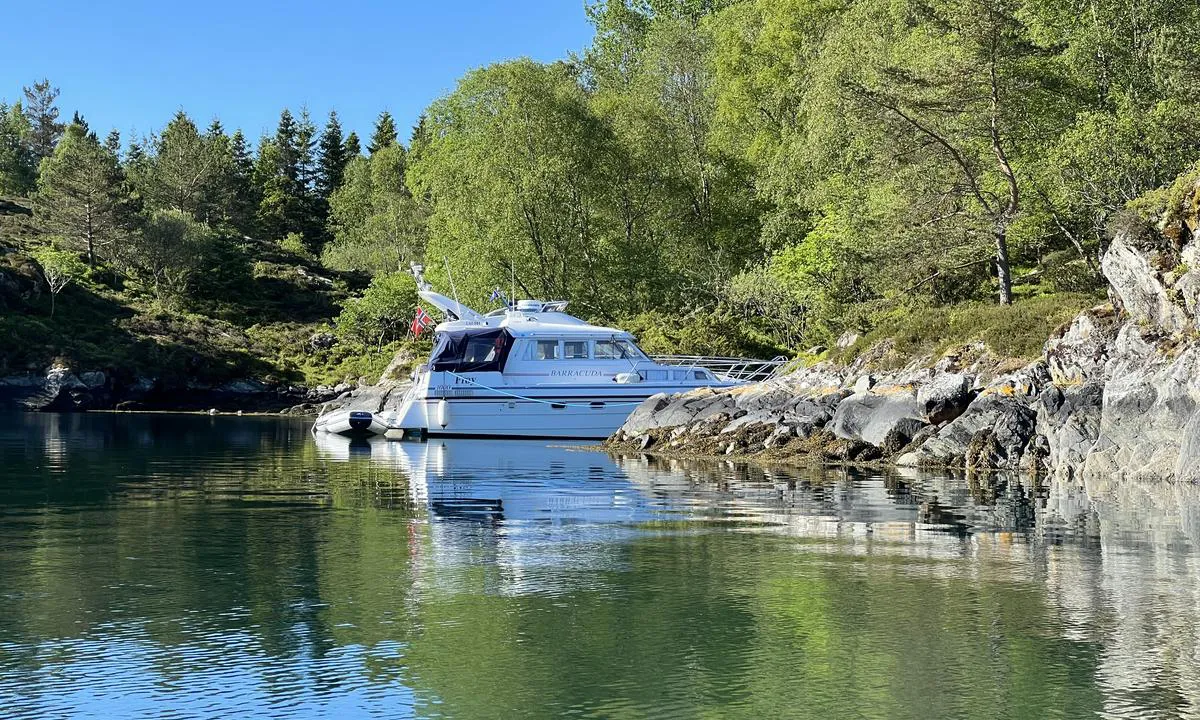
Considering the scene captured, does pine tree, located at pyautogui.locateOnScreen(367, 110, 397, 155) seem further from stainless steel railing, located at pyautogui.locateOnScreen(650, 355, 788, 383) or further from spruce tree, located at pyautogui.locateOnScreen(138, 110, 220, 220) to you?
stainless steel railing, located at pyautogui.locateOnScreen(650, 355, 788, 383)

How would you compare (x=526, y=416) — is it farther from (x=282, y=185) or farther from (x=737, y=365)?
(x=282, y=185)

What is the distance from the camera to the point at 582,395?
35.5 meters

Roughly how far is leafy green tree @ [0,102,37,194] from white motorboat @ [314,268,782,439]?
259 ft

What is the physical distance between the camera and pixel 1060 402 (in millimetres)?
21969

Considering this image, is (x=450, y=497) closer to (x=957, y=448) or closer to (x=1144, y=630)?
(x=957, y=448)

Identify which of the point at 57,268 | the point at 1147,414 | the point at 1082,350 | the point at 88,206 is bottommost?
the point at 1147,414

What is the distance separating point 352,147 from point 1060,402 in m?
92.9

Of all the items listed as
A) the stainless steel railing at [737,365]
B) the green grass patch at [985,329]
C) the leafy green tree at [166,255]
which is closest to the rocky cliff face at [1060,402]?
the green grass patch at [985,329]

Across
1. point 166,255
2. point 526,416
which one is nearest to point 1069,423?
point 526,416

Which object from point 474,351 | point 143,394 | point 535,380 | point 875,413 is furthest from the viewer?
point 143,394

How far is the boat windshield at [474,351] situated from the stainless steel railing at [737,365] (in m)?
4.72

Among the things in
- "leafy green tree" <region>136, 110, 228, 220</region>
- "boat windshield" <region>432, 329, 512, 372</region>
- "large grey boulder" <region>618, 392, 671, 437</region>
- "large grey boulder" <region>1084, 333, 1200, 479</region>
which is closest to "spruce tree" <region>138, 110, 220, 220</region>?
"leafy green tree" <region>136, 110, 228, 220</region>

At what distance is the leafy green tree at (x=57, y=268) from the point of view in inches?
2574

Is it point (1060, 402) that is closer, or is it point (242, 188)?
point (1060, 402)
